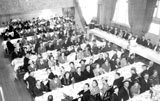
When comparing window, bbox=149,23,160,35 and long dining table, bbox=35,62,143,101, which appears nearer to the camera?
long dining table, bbox=35,62,143,101

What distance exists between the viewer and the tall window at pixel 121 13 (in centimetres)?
1338

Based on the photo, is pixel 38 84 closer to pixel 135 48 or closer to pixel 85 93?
pixel 85 93

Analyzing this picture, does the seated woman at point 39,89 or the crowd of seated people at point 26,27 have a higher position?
the crowd of seated people at point 26,27

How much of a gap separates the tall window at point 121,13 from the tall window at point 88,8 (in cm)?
220

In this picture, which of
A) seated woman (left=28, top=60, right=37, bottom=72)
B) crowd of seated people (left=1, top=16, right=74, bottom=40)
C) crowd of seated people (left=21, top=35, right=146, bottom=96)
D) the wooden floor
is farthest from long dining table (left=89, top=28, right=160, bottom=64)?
the wooden floor

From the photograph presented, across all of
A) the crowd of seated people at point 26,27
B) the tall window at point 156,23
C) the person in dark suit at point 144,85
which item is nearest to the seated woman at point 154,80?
the person in dark suit at point 144,85

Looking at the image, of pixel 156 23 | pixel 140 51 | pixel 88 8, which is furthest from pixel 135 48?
pixel 88 8

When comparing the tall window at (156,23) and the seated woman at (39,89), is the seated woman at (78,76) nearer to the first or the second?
the seated woman at (39,89)

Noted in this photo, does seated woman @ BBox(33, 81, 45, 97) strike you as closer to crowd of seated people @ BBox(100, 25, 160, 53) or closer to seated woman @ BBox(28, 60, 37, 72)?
seated woman @ BBox(28, 60, 37, 72)

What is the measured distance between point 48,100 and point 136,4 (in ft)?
29.5

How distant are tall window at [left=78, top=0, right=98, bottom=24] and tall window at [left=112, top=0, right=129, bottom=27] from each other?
7.20 ft

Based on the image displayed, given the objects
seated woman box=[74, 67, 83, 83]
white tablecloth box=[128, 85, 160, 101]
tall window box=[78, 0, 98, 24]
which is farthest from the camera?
tall window box=[78, 0, 98, 24]

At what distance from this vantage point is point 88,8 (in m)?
15.4

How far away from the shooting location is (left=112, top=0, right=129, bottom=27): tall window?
13375 mm
